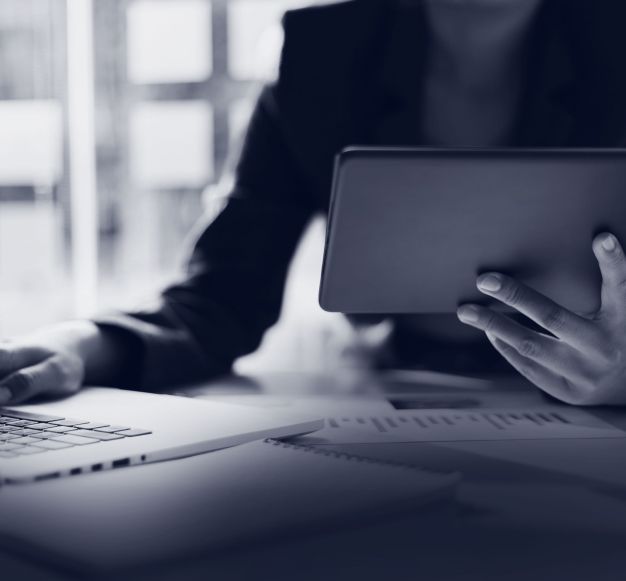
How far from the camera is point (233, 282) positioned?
108 centimetres

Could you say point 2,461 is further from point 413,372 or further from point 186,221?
point 186,221

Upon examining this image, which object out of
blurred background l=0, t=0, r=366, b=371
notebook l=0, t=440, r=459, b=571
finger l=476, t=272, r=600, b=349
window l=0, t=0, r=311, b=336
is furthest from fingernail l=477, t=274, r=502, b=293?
window l=0, t=0, r=311, b=336

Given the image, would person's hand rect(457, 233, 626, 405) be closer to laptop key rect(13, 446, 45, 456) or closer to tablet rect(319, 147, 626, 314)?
tablet rect(319, 147, 626, 314)

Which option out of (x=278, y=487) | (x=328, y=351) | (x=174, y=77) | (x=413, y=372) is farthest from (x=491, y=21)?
(x=174, y=77)

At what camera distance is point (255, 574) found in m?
0.33

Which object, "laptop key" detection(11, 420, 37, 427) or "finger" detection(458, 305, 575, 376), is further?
"finger" detection(458, 305, 575, 376)

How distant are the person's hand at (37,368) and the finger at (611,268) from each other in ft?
1.71

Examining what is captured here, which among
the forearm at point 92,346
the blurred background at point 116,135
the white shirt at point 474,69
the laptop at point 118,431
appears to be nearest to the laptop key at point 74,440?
the laptop at point 118,431

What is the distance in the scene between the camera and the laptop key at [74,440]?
1.68 feet

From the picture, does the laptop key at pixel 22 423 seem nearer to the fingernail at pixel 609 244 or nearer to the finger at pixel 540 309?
the finger at pixel 540 309

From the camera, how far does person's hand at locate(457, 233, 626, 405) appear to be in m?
0.73

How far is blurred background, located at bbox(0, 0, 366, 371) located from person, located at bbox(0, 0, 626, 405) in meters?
0.88

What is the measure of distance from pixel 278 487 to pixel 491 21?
0.87 meters

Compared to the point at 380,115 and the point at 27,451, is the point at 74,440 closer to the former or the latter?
the point at 27,451
